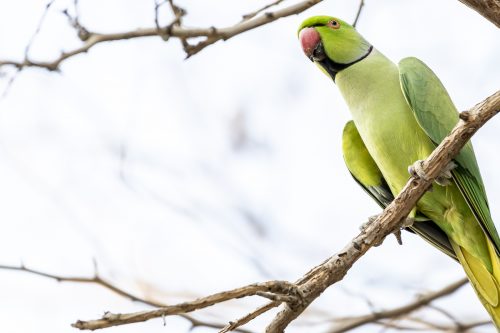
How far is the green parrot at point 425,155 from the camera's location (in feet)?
9.17

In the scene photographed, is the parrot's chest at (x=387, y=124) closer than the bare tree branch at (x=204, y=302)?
No

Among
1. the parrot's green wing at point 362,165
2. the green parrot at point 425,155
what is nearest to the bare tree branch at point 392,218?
the green parrot at point 425,155

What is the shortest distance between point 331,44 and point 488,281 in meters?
1.34

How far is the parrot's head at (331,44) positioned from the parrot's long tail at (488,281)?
1.10 m

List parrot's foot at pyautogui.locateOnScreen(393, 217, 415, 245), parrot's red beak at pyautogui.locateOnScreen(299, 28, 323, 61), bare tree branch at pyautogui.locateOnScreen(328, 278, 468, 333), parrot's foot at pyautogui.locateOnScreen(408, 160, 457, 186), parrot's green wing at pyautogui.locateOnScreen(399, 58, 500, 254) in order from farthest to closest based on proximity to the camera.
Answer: bare tree branch at pyautogui.locateOnScreen(328, 278, 468, 333), parrot's red beak at pyautogui.locateOnScreen(299, 28, 323, 61), parrot's green wing at pyautogui.locateOnScreen(399, 58, 500, 254), parrot's foot at pyautogui.locateOnScreen(393, 217, 415, 245), parrot's foot at pyautogui.locateOnScreen(408, 160, 457, 186)

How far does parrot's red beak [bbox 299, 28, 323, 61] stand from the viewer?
336 centimetres

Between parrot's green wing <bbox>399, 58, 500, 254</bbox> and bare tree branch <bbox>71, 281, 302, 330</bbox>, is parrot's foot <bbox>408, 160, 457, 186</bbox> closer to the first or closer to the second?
parrot's green wing <bbox>399, 58, 500, 254</bbox>

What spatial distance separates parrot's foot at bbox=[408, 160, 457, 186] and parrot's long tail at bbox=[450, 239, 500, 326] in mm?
308

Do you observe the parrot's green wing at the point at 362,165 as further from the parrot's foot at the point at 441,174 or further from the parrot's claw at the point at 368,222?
the parrot's claw at the point at 368,222

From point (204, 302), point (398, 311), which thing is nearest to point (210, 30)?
point (204, 302)

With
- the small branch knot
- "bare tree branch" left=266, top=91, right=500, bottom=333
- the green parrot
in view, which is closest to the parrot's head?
the green parrot

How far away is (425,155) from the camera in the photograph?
9.48 feet

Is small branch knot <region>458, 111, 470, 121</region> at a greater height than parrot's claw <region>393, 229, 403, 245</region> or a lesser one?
greater

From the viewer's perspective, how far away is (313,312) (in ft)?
13.6
